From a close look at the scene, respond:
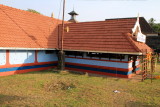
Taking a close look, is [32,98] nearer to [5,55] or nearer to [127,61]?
[5,55]

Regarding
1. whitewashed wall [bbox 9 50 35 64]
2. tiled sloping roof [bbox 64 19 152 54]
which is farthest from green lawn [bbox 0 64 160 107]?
tiled sloping roof [bbox 64 19 152 54]

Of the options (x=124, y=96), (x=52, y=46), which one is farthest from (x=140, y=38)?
(x=52, y=46)

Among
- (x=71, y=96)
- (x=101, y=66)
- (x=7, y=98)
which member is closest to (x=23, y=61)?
(x=7, y=98)

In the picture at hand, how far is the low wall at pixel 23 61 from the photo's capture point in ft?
Answer: 34.9

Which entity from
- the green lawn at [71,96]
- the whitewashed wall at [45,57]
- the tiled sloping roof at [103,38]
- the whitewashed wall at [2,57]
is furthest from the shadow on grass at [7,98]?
the tiled sloping roof at [103,38]

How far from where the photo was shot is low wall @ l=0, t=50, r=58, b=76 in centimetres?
1062

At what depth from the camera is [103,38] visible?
12.9 metres

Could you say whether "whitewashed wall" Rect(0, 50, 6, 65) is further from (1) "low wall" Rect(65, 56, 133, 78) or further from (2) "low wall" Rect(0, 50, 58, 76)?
(1) "low wall" Rect(65, 56, 133, 78)

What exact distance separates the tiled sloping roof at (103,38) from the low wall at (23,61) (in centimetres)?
217

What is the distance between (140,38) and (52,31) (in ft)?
29.7

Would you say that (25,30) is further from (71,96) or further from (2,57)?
(71,96)

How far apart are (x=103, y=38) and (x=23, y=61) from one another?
7.08 m

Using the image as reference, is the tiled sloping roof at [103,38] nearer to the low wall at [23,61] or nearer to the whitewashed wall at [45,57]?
the whitewashed wall at [45,57]

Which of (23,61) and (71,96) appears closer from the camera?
(71,96)
